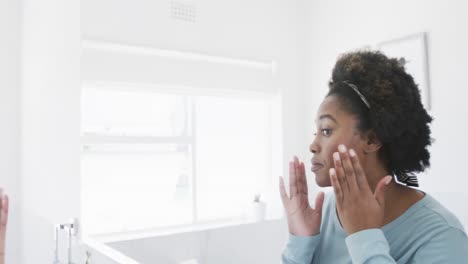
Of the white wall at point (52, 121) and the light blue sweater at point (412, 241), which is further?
the white wall at point (52, 121)

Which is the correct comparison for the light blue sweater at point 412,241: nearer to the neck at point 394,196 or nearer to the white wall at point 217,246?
the neck at point 394,196

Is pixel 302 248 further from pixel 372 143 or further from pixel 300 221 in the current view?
pixel 372 143

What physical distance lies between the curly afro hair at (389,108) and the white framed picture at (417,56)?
Answer: 140 centimetres

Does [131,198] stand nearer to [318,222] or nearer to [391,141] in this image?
[318,222]

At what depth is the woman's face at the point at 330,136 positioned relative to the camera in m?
1.05

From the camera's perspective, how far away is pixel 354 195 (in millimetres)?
Result: 910

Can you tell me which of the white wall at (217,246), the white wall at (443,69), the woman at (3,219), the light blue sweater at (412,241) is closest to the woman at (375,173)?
the light blue sweater at (412,241)

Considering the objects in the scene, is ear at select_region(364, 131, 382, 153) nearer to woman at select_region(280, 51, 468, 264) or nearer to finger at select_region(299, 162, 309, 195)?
woman at select_region(280, 51, 468, 264)

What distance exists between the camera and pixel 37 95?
238cm

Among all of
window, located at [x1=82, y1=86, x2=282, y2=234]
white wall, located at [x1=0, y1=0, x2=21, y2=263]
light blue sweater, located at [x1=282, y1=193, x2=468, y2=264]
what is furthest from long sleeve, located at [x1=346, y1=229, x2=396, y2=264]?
white wall, located at [x1=0, y1=0, x2=21, y2=263]

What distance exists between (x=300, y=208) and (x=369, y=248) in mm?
349

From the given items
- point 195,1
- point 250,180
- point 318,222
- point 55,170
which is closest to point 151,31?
point 195,1

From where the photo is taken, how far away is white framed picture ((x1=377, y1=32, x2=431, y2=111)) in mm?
2428

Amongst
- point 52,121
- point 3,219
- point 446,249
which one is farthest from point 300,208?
point 52,121
